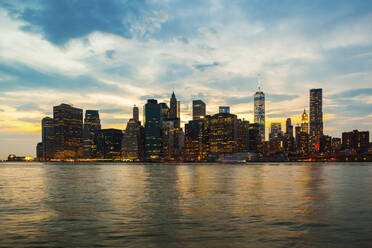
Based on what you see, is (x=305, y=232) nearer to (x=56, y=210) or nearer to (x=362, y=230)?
(x=362, y=230)

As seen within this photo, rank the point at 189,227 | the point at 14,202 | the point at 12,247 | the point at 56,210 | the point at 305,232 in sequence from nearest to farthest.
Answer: the point at 12,247
the point at 305,232
the point at 189,227
the point at 56,210
the point at 14,202

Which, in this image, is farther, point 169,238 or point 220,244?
point 169,238

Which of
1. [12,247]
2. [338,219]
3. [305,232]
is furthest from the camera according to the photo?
[338,219]

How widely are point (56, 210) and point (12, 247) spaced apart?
15950 millimetres

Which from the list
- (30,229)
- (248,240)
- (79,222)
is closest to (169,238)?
(248,240)

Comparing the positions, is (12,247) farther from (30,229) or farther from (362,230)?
(362,230)

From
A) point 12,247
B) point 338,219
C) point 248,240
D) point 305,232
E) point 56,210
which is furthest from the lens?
point 56,210

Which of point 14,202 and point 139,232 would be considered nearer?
point 139,232

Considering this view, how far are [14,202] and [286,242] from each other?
3776 cm

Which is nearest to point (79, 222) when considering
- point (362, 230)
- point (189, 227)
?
point (189, 227)

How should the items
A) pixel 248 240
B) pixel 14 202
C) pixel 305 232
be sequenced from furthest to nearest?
pixel 14 202, pixel 305 232, pixel 248 240

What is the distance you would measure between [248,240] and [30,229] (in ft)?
59.7

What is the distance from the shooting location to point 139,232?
85.3ft

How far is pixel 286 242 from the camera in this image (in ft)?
73.2
